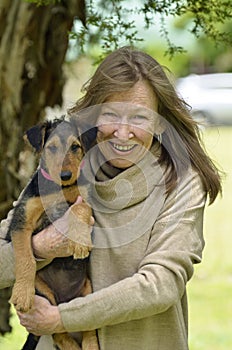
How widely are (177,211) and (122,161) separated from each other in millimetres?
295

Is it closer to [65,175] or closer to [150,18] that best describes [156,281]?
[65,175]

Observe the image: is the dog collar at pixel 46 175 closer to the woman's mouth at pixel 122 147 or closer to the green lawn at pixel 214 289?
the woman's mouth at pixel 122 147

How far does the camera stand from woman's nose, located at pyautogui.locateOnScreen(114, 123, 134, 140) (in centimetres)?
337

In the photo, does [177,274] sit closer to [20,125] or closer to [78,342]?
[78,342]

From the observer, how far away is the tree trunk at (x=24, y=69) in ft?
17.9

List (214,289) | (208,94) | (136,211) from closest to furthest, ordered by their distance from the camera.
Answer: (136,211), (214,289), (208,94)

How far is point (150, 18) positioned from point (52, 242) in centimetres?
150

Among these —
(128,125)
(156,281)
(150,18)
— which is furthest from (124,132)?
(150,18)

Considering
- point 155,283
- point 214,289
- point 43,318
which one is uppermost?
point 155,283

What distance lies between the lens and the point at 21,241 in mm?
3438

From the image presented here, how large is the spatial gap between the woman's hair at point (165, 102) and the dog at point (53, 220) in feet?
0.75

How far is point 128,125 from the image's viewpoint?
3.39m

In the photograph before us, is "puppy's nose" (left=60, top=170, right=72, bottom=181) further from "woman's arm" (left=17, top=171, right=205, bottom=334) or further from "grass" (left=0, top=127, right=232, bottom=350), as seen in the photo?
"grass" (left=0, top=127, right=232, bottom=350)

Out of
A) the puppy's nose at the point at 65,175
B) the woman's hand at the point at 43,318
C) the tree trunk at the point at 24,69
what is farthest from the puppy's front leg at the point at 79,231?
the tree trunk at the point at 24,69
